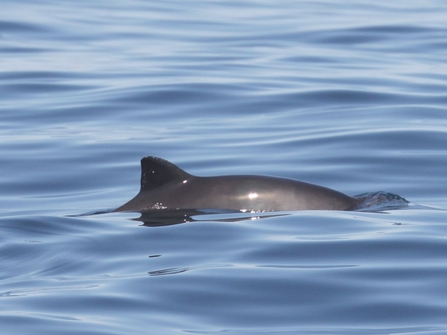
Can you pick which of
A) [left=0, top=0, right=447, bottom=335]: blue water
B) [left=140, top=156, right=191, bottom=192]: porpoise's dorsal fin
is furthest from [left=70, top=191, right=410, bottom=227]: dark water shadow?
[left=140, top=156, right=191, bottom=192]: porpoise's dorsal fin

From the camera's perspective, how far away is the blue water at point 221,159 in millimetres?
6965

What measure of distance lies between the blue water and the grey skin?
0.25 metres

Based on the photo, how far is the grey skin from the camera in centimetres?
1009

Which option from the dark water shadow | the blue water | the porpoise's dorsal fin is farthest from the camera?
the porpoise's dorsal fin

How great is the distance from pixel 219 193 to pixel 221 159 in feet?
12.8

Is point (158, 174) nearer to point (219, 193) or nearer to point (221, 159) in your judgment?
point (219, 193)

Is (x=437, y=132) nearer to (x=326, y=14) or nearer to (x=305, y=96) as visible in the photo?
(x=305, y=96)

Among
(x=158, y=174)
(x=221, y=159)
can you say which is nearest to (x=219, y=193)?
(x=158, y=174)

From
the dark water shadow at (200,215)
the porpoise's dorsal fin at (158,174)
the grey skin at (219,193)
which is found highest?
the porpoise's dorsal fin at (158,174)

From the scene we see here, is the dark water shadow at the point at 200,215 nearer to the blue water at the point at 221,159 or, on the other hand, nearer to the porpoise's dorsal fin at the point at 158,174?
the blue water at the point at 221,159

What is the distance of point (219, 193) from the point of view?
33.5 ft

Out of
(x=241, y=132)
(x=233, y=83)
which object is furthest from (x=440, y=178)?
(x=233, y=83)

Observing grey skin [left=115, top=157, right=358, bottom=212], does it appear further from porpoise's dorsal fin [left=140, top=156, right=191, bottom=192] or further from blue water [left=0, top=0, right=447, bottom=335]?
blue water [left=0, top=0, right=447, bottom=335]

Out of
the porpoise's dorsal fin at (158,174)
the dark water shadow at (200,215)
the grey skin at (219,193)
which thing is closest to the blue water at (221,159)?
the dark water shadow at (200,215)
